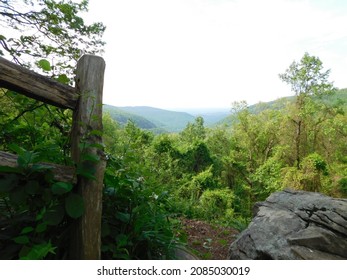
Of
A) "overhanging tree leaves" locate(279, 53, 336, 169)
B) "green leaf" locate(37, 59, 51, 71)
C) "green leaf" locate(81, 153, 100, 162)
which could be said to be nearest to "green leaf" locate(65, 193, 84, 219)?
"green leaf" locate(81, 153, 100, 162)

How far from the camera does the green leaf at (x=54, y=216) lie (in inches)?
57.2

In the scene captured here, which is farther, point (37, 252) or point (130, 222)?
point (130, 222)

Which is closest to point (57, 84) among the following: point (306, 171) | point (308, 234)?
point (308, 234)

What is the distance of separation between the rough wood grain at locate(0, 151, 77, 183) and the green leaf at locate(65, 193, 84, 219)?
0.33 ft

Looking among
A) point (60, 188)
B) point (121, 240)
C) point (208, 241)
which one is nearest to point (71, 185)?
point (60, 188)

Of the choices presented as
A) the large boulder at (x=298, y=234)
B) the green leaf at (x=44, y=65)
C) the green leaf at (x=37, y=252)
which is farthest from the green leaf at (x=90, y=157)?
the large boulder at (x=298, y=234)

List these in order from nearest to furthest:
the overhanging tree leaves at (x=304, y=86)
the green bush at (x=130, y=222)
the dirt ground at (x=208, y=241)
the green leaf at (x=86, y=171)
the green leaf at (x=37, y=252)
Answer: the green leaf at (x=37, y=252)
the green leaf at (x=86, y=171)
the green bush at (x=130, y=222)
the dirt ground at (x=208, y=241)
the overhanging tree leaves at (x=304, y=86)

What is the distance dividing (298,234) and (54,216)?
3829 millimetres

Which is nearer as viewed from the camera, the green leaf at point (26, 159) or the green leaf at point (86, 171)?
the green leaf at point (26, 159)

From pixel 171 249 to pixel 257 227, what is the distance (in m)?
2.93

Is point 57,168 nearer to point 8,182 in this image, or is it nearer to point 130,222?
point 8,182

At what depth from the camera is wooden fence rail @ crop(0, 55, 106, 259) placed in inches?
60.9

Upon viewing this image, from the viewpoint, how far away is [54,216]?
1.48 m

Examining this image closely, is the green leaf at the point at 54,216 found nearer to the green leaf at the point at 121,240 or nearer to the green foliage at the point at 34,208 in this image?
the green foliage at the point at 34,208
